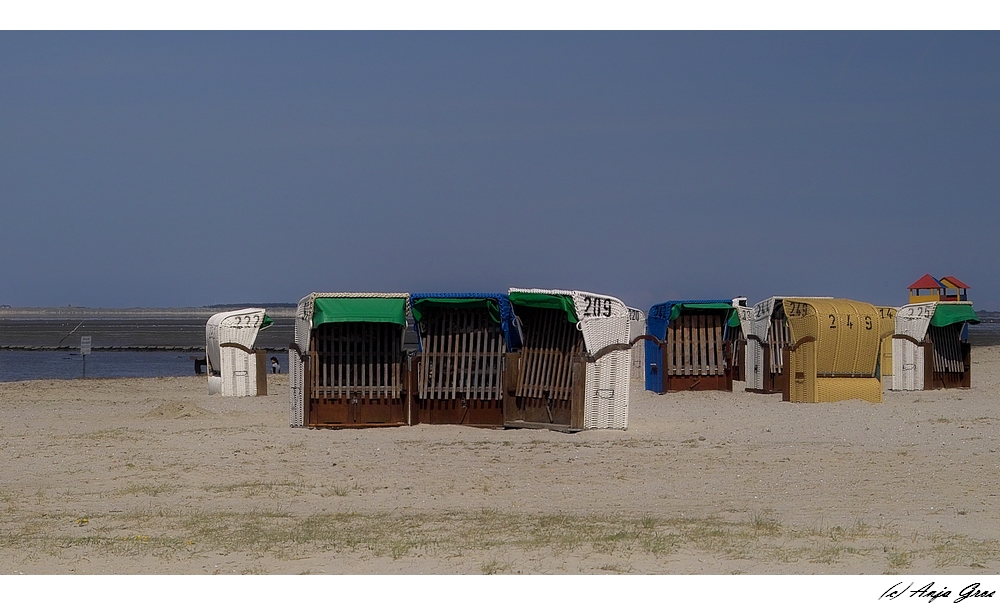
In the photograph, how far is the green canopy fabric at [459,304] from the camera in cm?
1645

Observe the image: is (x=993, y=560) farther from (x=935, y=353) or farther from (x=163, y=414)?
(x=935, y=353)

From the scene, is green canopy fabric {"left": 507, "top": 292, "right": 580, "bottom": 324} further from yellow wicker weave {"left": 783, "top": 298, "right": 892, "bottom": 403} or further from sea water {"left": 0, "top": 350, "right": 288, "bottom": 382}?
Answer: sea water {"left": 0, "top": 350, "right": 288, "bottom": 382}

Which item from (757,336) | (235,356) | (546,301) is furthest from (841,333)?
(235,356)

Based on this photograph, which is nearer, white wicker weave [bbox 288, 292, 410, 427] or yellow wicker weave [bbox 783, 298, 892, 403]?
white wicker weave [bbox 288, 292, 410, 427]

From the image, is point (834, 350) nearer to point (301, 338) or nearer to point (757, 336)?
point (757, 336)

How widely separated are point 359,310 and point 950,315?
13.5 m

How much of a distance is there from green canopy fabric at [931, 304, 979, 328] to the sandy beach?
489cm

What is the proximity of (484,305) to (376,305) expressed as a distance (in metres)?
1.53

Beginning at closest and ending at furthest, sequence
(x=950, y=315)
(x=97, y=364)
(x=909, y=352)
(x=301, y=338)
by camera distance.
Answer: (x=301, y=338) < (x=950, y=315) < (x=909, y=352) < (x=97, y=364)

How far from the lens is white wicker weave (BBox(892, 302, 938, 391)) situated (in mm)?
23734

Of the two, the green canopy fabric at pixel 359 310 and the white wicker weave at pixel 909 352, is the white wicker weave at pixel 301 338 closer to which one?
the green canopy fabric at pixel 359 310

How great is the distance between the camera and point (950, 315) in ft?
77.9

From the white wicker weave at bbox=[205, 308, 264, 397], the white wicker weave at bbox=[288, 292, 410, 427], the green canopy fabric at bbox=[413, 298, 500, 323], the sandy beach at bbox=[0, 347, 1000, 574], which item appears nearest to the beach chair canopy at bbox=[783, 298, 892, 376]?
the sandy beach at bbox=[0, 347, 1000, 574]

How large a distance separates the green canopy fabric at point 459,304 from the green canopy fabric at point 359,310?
316 mm
